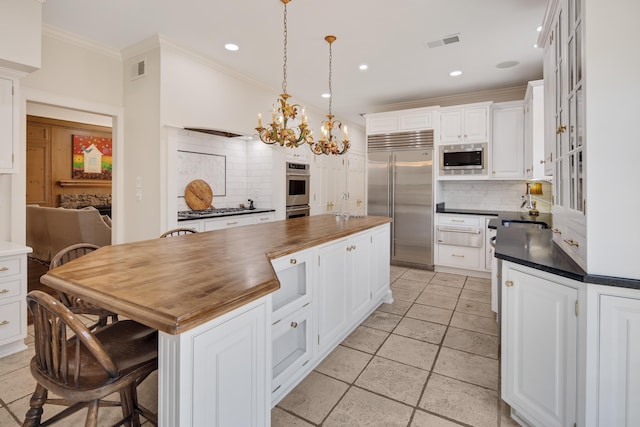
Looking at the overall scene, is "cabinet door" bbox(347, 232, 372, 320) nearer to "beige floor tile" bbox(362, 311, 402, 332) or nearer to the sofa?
"beige floor tile" bbox(362, 311, 402, 332)

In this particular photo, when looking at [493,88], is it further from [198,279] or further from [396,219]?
[198,279]

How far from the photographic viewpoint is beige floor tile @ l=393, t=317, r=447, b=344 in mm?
2811

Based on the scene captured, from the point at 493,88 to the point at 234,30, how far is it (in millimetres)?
3989

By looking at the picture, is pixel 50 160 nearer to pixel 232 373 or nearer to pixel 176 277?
pixel 176 277

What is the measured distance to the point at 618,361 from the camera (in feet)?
4.32

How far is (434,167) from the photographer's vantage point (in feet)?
16.8

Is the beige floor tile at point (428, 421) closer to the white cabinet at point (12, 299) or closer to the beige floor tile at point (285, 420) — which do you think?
the beige floor tile at point (285, 420)

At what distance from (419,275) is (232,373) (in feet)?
13.6

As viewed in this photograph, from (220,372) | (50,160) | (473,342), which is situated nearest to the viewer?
(220,372)

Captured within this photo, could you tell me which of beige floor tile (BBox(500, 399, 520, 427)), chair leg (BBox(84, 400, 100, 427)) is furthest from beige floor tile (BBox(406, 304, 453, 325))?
chair leg (BBox(84, 400, 100, 427))

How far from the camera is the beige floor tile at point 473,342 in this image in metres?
2.57

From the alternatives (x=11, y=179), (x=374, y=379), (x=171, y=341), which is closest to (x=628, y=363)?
(x=374, y=379)

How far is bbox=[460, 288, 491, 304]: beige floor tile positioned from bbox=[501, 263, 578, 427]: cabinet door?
2177mm

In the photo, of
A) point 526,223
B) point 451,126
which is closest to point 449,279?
point 526,223
